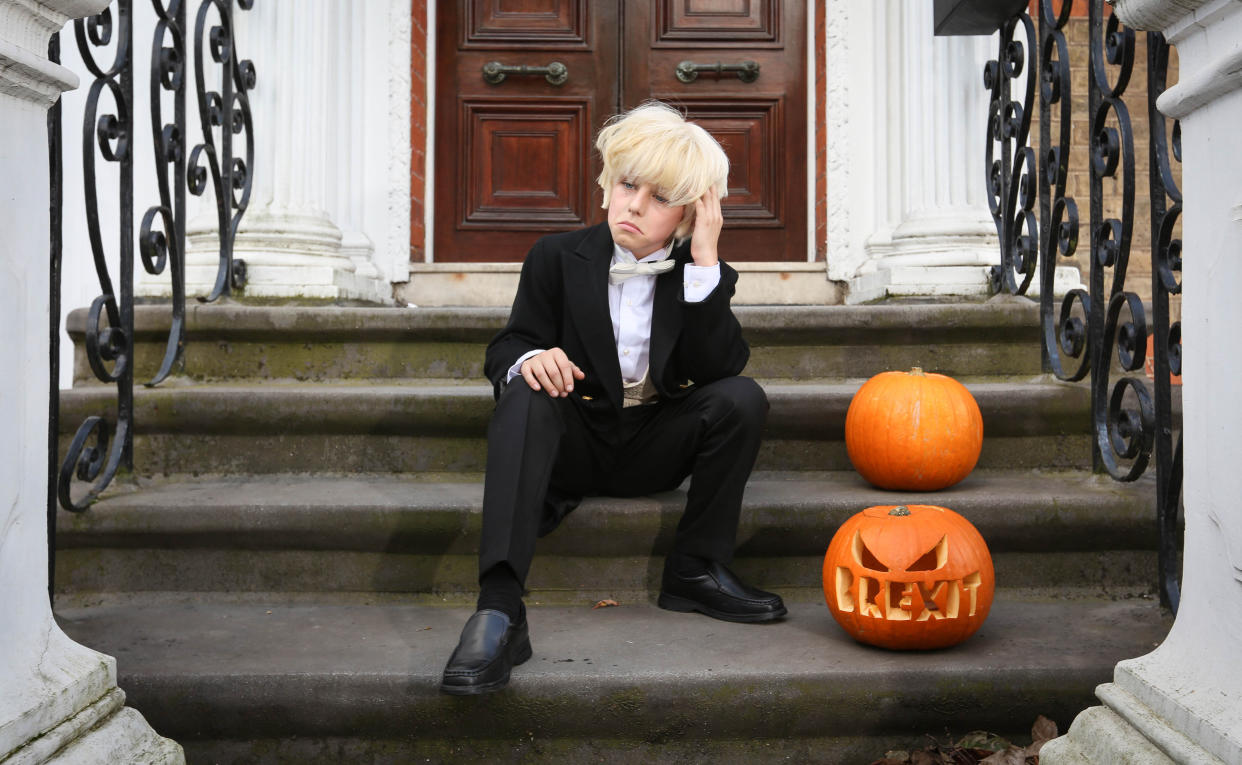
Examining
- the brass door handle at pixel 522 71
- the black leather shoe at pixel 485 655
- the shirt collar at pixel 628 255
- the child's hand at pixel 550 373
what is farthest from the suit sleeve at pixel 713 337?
the brass door handle at pixel 522 71

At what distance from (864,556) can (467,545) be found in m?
0.82

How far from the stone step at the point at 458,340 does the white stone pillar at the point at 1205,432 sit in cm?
144

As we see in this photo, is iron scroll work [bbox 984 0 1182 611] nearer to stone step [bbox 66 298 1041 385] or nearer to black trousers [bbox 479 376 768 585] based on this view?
stone step [bbox 66 298 1041 385]

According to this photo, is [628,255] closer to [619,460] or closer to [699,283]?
[699,283]

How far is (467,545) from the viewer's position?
2078 mm

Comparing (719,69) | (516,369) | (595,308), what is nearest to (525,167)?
(719,69)

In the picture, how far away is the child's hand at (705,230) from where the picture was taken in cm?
194

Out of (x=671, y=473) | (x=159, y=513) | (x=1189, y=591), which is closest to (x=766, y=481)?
(x=671, y=473)

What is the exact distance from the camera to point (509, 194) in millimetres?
4109

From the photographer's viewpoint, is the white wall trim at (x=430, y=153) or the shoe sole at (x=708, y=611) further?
the white wall trim at (x=430, y=153)

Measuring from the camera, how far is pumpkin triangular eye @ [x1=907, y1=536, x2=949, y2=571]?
1.69 meters

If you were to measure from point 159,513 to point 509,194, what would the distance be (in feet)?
7.74

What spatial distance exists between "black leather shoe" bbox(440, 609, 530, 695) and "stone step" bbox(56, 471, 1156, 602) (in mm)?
420

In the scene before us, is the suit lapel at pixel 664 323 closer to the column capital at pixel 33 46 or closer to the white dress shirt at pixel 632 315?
the white dress shirt at pixel 632 315
